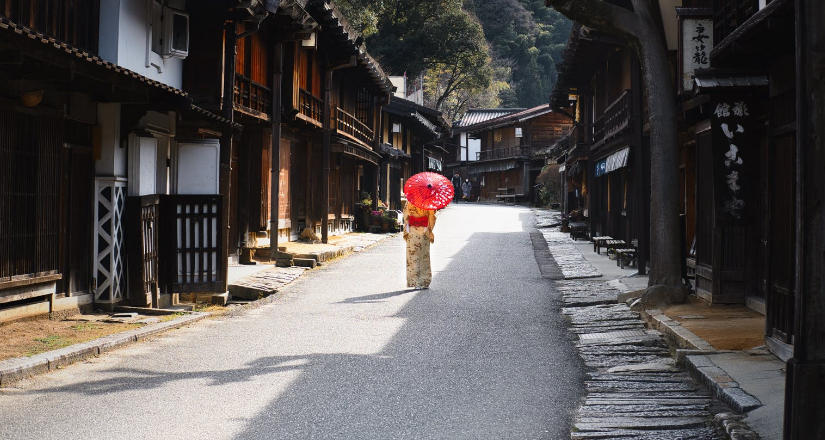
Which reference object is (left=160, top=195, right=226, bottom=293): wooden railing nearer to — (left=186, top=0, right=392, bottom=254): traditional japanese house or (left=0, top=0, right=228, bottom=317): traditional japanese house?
(left=0, top=0, right=228, bottom=317): traditional japanese house

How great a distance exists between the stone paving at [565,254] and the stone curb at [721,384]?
342 inches

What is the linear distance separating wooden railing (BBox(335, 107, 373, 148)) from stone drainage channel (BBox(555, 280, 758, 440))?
17.2 meters

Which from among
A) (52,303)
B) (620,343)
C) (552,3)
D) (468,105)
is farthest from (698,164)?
(468,105)

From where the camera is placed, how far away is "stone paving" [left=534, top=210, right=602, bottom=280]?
1689 cm

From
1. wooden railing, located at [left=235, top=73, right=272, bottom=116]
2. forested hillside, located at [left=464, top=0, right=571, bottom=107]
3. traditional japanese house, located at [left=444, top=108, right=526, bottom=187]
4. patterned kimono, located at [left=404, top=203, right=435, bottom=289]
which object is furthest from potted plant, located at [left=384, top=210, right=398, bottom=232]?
forested hillside, located at [left=464, top=0, right=571, bottom=107]

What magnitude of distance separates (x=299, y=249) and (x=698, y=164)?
10.5 meters

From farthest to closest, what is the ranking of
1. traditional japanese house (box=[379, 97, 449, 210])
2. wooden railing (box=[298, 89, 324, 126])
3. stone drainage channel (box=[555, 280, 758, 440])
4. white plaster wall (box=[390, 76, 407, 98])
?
white plaster wall (box=[390, 76, 407, 98]) < traditional japanese house (box=[379, 97, 449, 210]) < wooden railing (box=[298, 89, 324, 126]) < stone drainage channel (box=[555, 280, 758, 440])

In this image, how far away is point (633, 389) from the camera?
23.3ft

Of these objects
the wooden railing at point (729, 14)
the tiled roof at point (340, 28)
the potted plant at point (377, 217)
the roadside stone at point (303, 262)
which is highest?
the tiled roof at point (340, 28)

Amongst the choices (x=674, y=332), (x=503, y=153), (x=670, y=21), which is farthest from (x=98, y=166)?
(x=503, y=153)

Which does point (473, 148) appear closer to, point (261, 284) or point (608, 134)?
point (608, 134)

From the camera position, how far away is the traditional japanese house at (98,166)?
950 cm

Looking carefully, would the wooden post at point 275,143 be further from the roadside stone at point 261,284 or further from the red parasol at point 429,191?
the red parasol at point 429,191

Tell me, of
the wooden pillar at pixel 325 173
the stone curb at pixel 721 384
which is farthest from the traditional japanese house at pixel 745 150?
the wooden pillar at pixel 325 173
